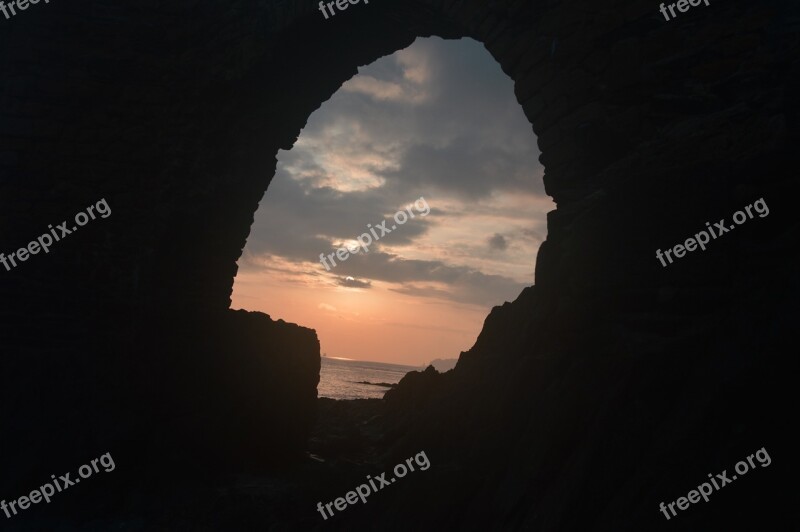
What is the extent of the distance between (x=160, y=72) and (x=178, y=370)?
414cm

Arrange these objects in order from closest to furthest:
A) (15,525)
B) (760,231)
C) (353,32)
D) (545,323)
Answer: (760,231) < (545,323) < (15,525) < (353,32)

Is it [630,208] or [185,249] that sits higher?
[185,249]

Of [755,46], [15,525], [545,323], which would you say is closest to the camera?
[755,46]

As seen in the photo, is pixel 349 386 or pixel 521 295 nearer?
pixel 521 295

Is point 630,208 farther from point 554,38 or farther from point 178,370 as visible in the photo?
point 178,370

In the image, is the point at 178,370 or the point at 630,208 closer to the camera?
the point at 630,208

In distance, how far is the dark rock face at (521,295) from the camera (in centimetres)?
303

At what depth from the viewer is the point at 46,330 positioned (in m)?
6.65

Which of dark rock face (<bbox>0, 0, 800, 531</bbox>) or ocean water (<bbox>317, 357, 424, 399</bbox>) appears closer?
dark rock face (<bbox>0, 0, 800, 531</bbox>)

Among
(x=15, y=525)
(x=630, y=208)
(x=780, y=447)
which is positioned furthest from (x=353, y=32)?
(x=15, y=525)

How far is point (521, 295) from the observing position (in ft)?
29.7

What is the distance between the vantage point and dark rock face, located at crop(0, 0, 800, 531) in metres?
3.03

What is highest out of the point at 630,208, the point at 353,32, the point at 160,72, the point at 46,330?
the point at 160,72

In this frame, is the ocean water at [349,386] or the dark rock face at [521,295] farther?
the ocean water at [349,386]
